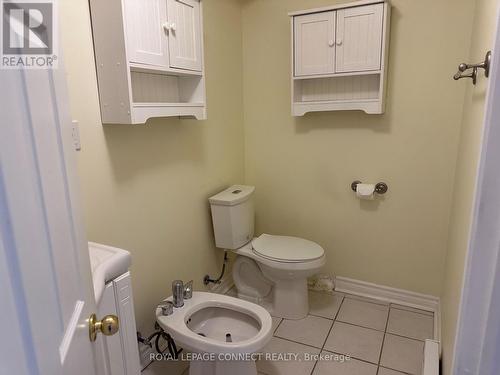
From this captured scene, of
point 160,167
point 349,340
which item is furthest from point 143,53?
point 349,340

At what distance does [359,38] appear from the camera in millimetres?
2012

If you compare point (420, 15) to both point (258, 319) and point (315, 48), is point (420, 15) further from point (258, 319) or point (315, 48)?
point (258, 319)

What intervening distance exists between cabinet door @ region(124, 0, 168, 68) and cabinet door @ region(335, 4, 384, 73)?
41.2 inches

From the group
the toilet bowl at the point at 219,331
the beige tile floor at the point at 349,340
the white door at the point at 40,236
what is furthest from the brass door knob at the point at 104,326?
the beige tile floor at the point at 349,340

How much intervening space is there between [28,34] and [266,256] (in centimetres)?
184

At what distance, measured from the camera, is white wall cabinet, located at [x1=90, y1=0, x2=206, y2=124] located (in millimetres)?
1409

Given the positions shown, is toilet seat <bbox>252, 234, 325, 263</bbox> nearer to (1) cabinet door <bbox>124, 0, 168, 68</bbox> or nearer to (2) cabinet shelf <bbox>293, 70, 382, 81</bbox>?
(2) cabinet shelf <bbox>293, 70, 382, 81</bbox>

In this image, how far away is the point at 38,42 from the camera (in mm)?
541

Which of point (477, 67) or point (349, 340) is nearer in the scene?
point (477, 67)

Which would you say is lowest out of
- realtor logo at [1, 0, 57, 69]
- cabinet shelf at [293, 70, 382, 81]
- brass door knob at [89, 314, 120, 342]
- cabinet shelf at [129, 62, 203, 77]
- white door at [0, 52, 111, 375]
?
brass door knob at [89, 314, 120, 342]

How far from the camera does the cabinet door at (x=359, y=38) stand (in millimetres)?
1953

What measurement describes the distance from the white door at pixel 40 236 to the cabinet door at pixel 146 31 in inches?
33.3

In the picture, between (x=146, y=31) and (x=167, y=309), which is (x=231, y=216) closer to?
(x=167, y=309)

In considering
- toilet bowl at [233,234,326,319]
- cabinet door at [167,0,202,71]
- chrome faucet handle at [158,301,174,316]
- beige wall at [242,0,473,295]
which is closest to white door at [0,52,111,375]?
chrome faucet handle at [158,301,174,316]
